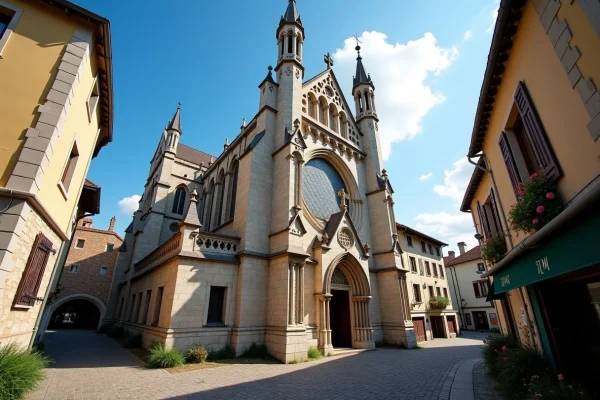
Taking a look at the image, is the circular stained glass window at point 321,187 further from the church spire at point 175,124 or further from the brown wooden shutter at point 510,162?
the church spire at point 175,124

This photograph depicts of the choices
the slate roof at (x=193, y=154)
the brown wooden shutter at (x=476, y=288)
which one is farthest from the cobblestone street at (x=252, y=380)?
the brown wooden shutter at (x=476, y=288)

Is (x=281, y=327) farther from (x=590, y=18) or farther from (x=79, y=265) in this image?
(x=79, y=265)

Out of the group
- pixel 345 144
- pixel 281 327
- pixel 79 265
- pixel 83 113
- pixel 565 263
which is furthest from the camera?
pixel 79 265

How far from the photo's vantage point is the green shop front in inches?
162

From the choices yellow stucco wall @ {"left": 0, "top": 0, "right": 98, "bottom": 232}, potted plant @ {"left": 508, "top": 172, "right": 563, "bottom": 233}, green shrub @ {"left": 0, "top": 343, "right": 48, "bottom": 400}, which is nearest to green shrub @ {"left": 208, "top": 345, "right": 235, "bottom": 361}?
green shrub @ {"left": 0, "top": 343, "right": 48, "bottom": 400}

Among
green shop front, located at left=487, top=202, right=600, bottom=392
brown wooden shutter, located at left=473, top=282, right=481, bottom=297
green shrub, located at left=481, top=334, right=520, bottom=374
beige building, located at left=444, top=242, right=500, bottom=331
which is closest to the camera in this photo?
green shop front, located at left=487, top=202, right=600, bottom=392

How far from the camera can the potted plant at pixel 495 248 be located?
319 inches

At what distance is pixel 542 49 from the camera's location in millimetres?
4641

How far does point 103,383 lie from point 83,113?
7.44m

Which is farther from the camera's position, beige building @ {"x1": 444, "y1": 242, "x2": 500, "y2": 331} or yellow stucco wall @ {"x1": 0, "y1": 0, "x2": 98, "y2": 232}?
beige building @ {"x1": 444, "y1": 242, "x2": 500, "y2": 331}

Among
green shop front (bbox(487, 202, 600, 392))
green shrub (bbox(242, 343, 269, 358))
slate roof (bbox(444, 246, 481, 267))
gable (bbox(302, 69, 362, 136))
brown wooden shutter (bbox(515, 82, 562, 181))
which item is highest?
gable (bbox(302, 69, 362, 136))

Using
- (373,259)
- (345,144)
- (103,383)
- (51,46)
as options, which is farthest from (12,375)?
(345,144)

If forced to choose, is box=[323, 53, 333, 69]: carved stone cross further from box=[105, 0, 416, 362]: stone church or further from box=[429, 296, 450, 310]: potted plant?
box=[429, 296, 450, 310]: potted plant

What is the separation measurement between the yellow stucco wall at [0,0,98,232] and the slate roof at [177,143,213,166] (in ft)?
74.1
